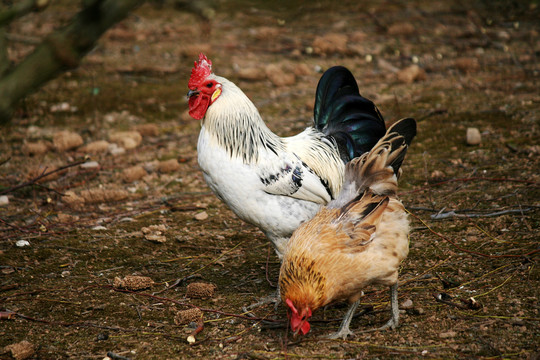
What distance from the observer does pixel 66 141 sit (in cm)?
771

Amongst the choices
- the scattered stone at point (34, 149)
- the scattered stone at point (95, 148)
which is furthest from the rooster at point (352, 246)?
the scattered stone at point (34, 149)

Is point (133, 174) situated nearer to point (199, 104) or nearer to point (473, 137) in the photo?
point (199, 104)

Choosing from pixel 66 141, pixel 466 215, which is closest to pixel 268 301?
pixel 466 215

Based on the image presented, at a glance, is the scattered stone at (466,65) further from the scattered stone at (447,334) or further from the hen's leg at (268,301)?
the scattered stone at (447,334)

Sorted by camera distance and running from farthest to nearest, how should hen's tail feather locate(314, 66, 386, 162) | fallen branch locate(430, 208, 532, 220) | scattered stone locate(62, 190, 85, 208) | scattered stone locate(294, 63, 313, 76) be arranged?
scattered stone locate(294, 63, 313, 76)
scattered stone locate(62, 190, 85, 208)
fallen branch locate(430, 208, 532, 220)
hen's tail feather locate(314, 66, 386, 162)

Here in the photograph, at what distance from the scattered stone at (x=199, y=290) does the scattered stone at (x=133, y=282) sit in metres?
0.37

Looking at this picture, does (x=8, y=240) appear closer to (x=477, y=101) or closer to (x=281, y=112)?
(x=281, y=112)

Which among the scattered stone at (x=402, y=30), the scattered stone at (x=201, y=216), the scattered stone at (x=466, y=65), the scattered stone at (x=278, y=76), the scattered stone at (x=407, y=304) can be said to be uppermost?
the scattered stone at (x=402, y=30)

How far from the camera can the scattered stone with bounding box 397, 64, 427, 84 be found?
31.7 ft

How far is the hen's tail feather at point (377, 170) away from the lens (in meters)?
3.98

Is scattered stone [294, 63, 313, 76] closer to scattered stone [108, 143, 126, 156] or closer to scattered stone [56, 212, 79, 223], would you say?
scattered stone [108, 143, 126, 156]

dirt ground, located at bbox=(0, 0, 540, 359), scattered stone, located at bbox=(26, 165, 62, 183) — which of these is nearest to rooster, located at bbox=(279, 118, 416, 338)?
dirt ground, located at bbox=(0, 0, 540, 359)

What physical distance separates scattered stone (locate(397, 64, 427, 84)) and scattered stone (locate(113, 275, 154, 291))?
6634 millimetres

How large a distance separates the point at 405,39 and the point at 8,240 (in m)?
9.10
